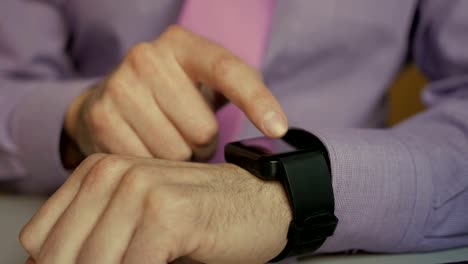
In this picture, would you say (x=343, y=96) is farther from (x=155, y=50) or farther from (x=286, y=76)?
(x=155, y=50)

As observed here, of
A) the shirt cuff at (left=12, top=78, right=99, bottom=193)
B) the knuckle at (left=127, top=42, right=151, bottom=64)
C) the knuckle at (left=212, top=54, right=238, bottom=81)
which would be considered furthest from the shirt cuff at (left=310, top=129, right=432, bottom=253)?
the shirt cuff at (left=12, top=78, right=99, bottom=193)

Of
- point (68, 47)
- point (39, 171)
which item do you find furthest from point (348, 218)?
point (68, 47)

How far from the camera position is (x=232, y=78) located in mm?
532

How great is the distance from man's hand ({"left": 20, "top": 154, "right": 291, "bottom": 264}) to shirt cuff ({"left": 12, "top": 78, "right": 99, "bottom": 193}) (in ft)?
0.86

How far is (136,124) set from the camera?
22.9 inches

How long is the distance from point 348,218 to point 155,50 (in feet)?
0.90

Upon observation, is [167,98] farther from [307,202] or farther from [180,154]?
[307,202]

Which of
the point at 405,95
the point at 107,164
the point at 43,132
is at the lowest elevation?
the point at 405,95

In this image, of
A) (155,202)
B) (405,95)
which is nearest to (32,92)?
(155,202)

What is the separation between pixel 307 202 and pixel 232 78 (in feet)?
0.50

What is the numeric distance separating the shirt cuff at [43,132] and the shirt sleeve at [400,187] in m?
0.35

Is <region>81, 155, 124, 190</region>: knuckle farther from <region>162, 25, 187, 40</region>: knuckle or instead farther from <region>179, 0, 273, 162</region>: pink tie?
<region>179, 0, 273, 162</region>: pink tie

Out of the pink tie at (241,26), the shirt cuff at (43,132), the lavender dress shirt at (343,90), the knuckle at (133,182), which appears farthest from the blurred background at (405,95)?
the knuckle at (133,182)

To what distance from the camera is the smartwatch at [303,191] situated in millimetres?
446
